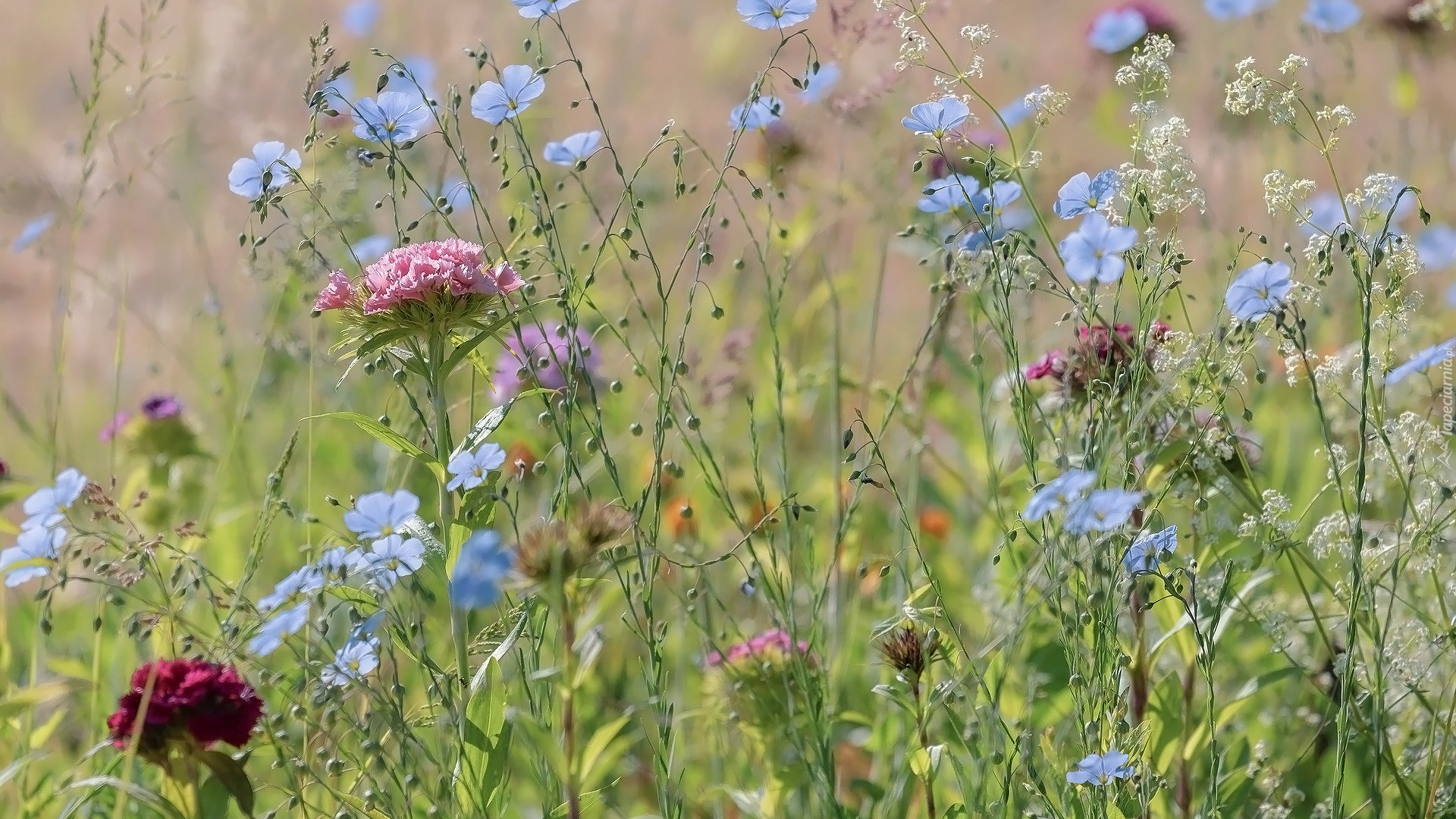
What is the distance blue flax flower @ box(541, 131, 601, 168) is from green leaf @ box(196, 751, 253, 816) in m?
0.62

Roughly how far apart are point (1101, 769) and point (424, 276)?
65cm

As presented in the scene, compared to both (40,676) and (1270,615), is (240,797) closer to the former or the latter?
(40,676)

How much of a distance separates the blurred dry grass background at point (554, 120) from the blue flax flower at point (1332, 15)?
3.8 inches

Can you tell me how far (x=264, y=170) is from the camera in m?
1.18

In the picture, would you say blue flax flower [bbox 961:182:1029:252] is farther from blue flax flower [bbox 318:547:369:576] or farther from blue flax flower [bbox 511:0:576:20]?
blue flax flower [bbox 318:547:369:576]

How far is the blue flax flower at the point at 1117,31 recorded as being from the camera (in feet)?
7.32

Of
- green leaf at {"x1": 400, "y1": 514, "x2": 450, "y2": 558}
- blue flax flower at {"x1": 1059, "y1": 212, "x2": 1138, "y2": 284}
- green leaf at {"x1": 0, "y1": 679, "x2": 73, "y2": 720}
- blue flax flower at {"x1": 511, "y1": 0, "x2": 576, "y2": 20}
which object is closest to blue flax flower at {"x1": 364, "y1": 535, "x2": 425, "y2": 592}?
green leaf at {"x1": 400, "y1": 514, "x2": 450, "y2": 558}

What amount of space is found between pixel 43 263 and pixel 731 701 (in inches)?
167

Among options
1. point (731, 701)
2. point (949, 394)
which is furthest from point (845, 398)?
point (731, 701)

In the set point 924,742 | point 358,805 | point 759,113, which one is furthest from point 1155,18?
point 358,805

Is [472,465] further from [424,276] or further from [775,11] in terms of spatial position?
[775,11]

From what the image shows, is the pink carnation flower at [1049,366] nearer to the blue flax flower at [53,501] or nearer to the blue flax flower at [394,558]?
the blue flax flower at [394,558]

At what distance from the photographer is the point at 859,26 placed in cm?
148

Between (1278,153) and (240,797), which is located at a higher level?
(1278,153)
